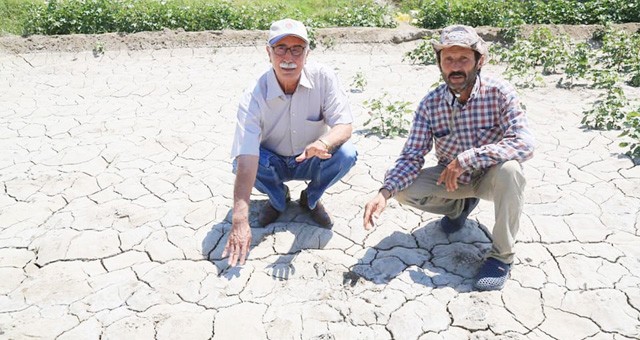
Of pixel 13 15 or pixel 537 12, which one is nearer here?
pixel 537 12

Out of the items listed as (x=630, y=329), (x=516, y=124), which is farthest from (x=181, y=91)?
(x=630, y=329)

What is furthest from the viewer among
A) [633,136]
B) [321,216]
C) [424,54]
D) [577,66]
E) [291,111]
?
[424,54]

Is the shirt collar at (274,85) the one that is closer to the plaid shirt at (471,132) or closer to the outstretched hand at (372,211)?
the plaid shirt at (471,132)

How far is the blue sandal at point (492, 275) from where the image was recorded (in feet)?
10.2

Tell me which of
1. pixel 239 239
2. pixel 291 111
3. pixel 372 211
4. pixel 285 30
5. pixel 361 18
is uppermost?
pixel 285 30

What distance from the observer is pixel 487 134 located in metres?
3.24

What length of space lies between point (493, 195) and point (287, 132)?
1.29 metres

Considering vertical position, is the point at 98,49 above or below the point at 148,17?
below

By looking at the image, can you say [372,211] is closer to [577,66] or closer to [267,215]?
[267,215]

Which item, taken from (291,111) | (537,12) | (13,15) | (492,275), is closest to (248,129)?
(291,111)

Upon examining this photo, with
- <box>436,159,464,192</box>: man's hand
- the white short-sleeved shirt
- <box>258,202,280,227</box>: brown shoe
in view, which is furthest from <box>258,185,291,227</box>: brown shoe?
<box>436,159,464,192</box>: man's hand

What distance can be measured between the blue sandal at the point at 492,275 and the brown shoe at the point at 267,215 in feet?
4.60

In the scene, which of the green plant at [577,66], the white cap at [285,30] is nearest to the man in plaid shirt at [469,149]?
the white cap at [285,30]

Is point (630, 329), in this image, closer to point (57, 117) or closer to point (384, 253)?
point (384, 253)
